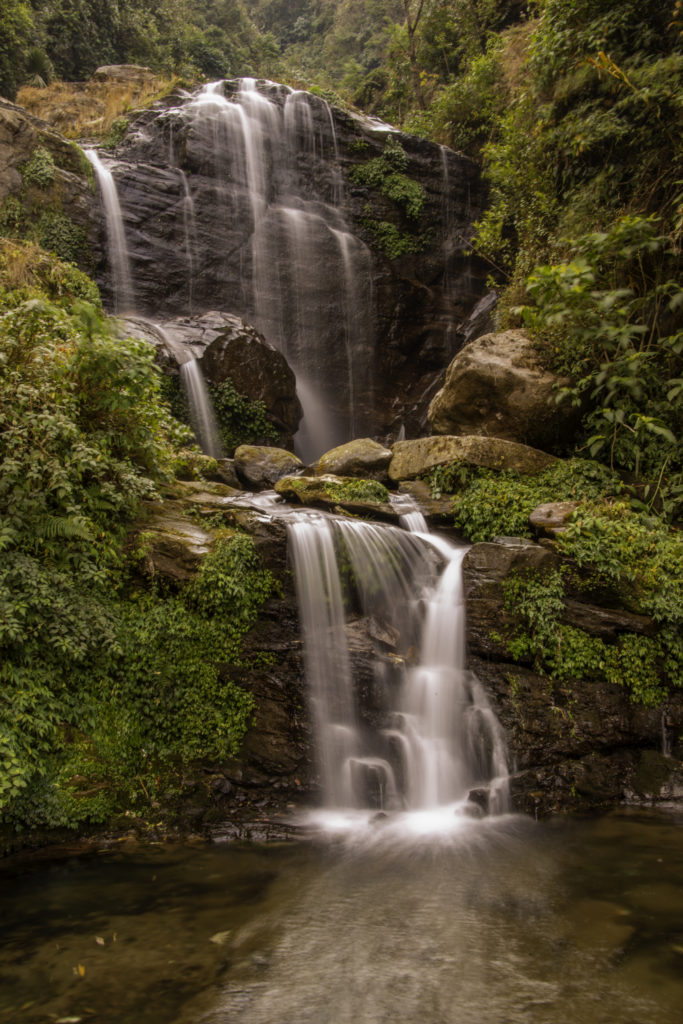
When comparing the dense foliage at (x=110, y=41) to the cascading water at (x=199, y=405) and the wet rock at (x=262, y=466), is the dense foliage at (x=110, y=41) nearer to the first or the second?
the cascading water at (x=199, y=405)

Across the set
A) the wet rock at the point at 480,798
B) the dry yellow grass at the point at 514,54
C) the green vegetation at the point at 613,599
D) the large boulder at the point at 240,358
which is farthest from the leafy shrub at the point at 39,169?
the wet rock at the point at 480,798

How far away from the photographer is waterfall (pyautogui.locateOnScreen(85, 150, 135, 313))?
14.3m

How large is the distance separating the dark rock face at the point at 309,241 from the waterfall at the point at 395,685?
29.9 ft

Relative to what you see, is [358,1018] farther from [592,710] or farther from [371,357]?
[371,357]

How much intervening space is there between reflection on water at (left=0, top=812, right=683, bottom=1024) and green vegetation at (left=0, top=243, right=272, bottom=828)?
69cm

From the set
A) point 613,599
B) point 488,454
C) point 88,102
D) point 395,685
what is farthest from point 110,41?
point 613,599

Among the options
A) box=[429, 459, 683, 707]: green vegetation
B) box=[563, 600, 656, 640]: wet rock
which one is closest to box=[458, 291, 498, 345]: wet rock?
box=[429, 459, 683, 707]: green vegetation

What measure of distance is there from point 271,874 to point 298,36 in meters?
46.1

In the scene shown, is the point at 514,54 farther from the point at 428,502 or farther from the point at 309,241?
the point at 428,502

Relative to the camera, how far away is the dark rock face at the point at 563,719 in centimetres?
585

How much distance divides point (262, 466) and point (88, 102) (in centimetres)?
1593

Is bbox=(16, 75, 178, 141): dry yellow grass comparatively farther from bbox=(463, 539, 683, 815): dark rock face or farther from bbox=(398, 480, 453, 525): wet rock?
bbox=(463, 539, 683, 815): dark rock face

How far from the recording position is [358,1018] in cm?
304

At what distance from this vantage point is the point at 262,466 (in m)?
10.8
